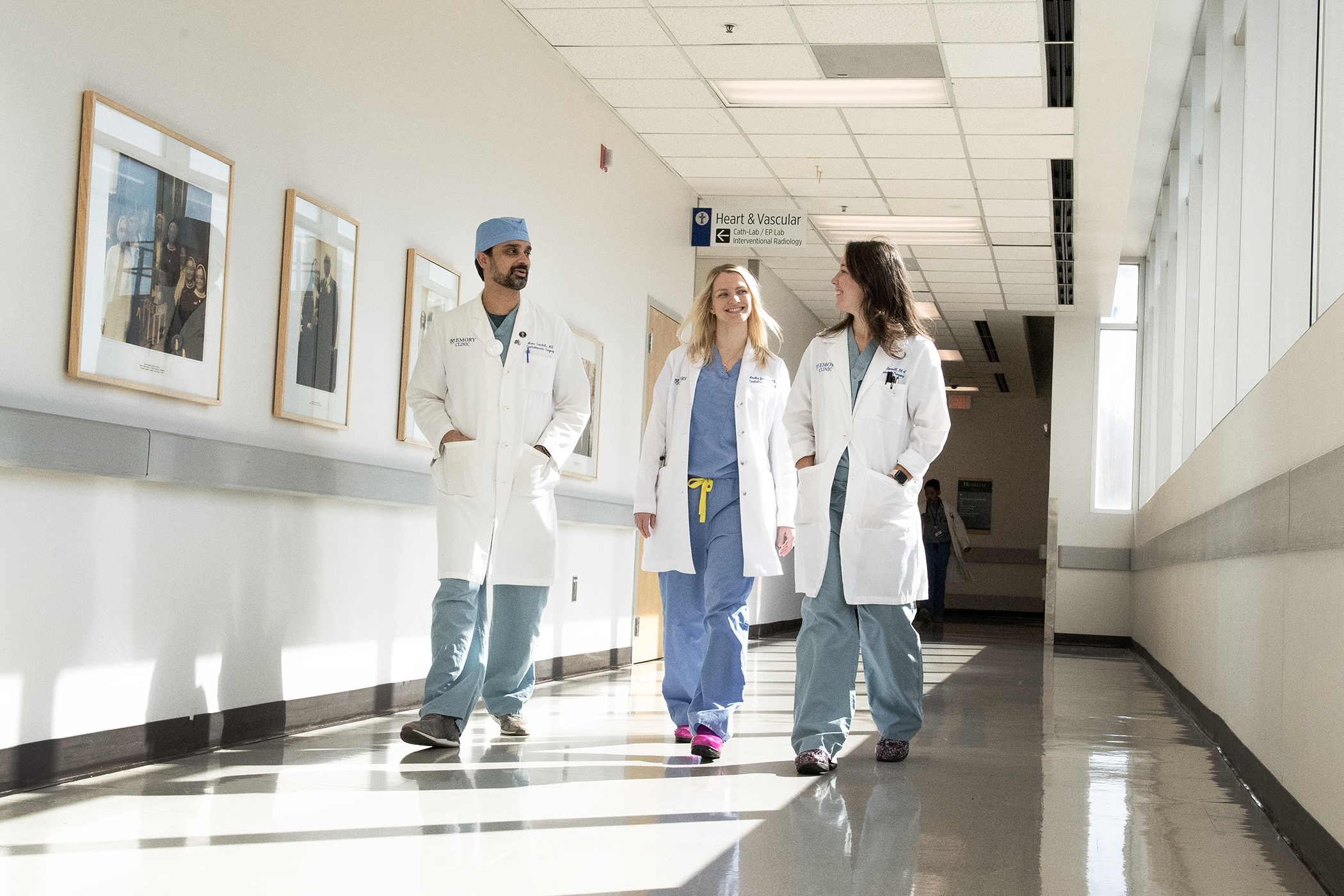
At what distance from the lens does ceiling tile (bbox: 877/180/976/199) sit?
8422mm

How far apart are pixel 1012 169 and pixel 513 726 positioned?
5.31m

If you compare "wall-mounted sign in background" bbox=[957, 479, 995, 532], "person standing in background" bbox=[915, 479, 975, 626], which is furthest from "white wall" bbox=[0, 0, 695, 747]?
"wall-mounted sign in background" bbox=[957, 479, 995, 532]

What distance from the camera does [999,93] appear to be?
21.8ft

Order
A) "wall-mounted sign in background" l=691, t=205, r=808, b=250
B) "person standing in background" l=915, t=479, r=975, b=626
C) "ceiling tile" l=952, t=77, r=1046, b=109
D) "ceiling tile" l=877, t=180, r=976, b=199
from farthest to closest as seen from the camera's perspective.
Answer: "person standing in background" l=915, t=479, r=975, b=626 < "wall-mounted sign in background" l=691, t=205, r=808, b=250 < "ceiling tile" l=877, t=180, r=976, b=199 < "ceiling tile" l=952, t=77, r=1046, b=109

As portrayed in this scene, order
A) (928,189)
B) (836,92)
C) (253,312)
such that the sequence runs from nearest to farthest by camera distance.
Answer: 1. (253,312)
2. (836,92)
3. (928,189)

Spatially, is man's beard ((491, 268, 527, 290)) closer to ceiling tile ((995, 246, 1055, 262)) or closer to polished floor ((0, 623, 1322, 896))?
polished floor ((0, 623, 1322, 896))

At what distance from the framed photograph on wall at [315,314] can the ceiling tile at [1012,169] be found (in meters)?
4.61

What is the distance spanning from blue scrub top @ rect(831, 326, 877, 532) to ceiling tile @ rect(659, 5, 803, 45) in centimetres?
243

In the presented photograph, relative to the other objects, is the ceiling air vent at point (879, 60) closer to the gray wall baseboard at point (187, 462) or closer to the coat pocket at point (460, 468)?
the gray wall baseboard at point (187, 462)

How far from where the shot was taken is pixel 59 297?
316 centimetres

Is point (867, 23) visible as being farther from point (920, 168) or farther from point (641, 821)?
point (641, 821)

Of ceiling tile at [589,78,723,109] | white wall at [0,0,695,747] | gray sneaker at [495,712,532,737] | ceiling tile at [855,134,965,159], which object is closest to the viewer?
white wall at [0,0,695,747]

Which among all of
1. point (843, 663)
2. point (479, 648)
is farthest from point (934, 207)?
point (479, 648)

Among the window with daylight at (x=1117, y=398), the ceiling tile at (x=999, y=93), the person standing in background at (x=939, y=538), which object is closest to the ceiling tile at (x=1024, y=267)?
the window with daylight at (x=1117, y=398)
